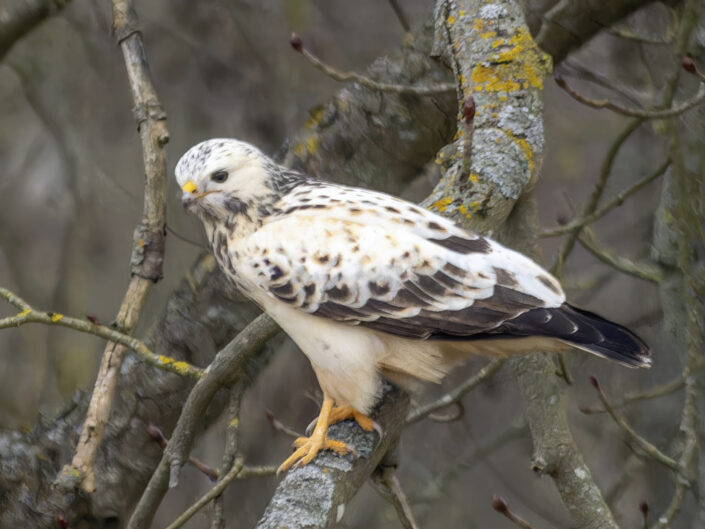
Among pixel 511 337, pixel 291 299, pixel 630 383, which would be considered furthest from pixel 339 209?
pixel 630 383

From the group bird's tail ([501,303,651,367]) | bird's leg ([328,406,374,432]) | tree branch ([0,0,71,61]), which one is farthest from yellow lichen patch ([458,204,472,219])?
tree branch ([0,0,71,61])

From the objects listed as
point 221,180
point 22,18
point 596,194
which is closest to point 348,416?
point 221,180

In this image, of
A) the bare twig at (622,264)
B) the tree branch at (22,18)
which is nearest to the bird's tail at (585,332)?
the bare twig at (622,264)

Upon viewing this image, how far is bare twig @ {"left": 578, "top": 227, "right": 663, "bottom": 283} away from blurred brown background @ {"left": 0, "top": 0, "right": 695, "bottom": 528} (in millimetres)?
471

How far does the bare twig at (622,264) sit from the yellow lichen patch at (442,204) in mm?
1526

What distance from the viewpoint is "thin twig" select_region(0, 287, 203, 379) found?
3783 millimetres

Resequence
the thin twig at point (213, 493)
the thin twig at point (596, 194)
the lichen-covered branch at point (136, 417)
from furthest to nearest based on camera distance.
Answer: the lichen-covered branch at point (136, 417), the thin twig at point (596, 194), the thin twig at point (213, 493)

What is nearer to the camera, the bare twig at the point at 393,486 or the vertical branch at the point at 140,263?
the bare twig at the point at 393,486

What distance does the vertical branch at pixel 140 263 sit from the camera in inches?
151

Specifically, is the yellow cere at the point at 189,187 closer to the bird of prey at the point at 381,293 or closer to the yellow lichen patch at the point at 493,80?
the bird of prey at the point at 381,293

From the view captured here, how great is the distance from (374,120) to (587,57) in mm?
2179

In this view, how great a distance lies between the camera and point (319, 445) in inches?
129

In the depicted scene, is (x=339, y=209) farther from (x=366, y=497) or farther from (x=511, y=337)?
(x=366, y=497)

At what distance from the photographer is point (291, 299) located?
11.0 feet
